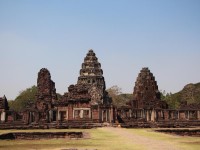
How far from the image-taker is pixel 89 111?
40.0 m

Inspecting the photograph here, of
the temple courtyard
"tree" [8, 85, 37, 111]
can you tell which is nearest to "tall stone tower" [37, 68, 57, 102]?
the temple courtyard

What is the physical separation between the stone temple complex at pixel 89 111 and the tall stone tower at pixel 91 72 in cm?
1054

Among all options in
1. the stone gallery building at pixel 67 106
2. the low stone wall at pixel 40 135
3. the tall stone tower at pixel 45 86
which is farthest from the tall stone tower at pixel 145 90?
the low stone wall at pixel 40 135

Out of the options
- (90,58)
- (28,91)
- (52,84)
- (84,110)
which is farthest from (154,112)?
(28,91)

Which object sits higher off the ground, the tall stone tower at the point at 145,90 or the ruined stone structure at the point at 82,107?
the tall stone tower at the point at 145,90

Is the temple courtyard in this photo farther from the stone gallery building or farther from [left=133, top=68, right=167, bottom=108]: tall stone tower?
[left=133, top=68, right=167, bottom=108]: tall stone tower

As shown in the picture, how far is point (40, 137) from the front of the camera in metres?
21.1

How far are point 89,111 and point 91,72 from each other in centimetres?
2939

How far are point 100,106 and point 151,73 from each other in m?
20.9

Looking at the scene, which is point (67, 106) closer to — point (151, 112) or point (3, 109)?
point (3, 109)

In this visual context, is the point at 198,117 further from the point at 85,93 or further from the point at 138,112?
the point at 85,93

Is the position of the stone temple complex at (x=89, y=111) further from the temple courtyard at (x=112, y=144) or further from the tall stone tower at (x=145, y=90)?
the temple courtyard at (x=112, y=144)

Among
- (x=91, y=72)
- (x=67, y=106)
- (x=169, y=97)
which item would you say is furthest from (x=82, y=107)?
(x=169, y=97)

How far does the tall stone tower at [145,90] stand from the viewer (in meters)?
51.7
